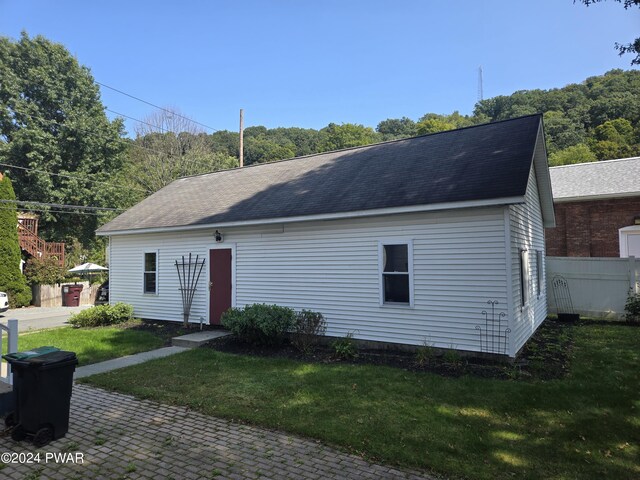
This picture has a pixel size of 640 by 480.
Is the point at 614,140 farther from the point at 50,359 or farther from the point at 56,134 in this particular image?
the point at 56,134

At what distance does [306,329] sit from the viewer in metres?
8.84

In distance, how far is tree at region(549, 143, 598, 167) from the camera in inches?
1394

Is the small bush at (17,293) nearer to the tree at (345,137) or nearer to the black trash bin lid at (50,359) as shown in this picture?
the black trash bin lid at (50,359)

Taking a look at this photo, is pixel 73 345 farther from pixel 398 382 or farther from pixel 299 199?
pixel 398 382

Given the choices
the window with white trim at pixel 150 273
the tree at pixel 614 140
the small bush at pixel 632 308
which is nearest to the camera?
the small bush at pixel 632 308

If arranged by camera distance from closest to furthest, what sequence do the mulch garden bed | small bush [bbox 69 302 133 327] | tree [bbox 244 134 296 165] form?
the mulch garden bed
small bush [bbox 69 302 133 327]
tree [bbox 244 134 296 165]

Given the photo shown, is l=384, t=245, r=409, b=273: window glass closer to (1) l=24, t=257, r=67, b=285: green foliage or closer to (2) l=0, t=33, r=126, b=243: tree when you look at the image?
(1) l=24, t=257, r=67, b=285: green foliage

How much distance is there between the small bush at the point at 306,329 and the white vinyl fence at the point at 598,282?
9.32 meters

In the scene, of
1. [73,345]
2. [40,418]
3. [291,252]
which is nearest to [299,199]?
[291,252]

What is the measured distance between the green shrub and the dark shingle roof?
7.83 feet

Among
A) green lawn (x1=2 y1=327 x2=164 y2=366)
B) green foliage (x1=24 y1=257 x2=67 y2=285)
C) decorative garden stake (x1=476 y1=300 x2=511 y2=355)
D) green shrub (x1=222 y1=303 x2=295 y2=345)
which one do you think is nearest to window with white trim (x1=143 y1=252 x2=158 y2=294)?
green lawn (x1=2 y1=327 x2=164 y2=366)

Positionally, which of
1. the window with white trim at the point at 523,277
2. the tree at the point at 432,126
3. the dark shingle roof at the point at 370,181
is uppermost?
the tree at the point at 432,126

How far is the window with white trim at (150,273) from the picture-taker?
13.0m

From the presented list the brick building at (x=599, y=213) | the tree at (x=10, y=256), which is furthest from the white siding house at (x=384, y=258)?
the tree at (x=10, y=256)
